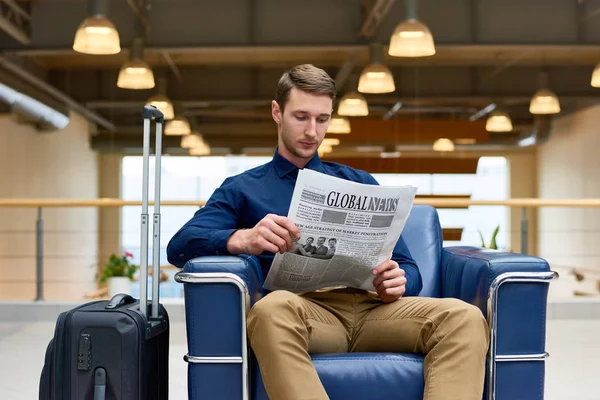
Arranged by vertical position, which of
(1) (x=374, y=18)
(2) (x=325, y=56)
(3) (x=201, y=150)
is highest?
(1) (x=374, y=18)

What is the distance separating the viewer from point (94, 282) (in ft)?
21.0

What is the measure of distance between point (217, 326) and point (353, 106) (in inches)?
196

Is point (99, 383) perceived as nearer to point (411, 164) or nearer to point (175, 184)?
point (175, 184)

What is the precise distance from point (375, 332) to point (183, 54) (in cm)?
514

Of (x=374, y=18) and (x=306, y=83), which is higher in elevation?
(x=374, y=18)

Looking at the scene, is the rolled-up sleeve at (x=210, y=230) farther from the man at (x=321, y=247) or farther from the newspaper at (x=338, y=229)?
the man at (x=321, y=247)

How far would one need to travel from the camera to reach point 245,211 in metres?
2.15

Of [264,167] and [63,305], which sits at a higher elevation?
[264,167]

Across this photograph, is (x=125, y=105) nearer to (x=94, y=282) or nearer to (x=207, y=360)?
(x=94, y=282)

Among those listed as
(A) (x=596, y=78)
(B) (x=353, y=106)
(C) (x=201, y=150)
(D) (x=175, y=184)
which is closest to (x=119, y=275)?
(D) (x=175, y=184)

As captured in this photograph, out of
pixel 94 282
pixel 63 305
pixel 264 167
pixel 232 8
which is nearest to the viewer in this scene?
pixel 264 167

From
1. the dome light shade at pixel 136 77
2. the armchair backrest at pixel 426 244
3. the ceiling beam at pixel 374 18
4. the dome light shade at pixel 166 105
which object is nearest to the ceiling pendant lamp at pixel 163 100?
A: the dome light shade at pixel 166 105

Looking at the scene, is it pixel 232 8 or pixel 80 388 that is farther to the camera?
pixel 232 8

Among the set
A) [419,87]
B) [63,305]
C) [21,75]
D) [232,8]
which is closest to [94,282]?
[63,305]
